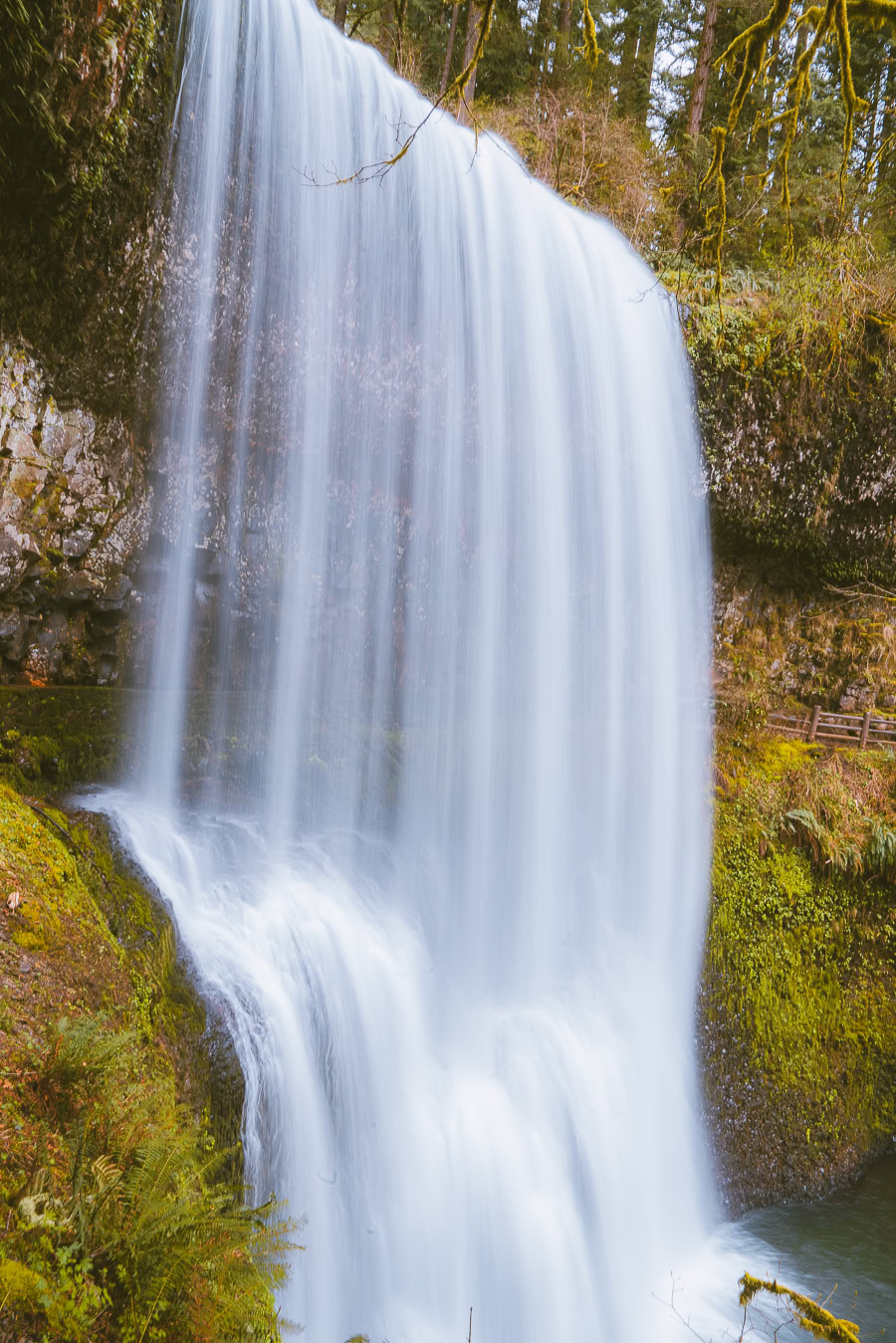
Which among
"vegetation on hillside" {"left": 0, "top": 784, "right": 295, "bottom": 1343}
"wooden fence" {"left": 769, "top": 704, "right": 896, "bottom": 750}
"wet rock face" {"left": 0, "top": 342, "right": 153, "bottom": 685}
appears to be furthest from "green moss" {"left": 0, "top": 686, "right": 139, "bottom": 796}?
"wooden fence" {"left": 769, "top": 704, "right": 896, "bottom": 750}

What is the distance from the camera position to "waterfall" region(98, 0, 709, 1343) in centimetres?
508

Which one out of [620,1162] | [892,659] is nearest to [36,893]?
[620,1162]

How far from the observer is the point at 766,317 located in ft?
31.2

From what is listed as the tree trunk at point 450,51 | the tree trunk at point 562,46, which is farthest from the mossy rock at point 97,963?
the tree trunk at point 562,46

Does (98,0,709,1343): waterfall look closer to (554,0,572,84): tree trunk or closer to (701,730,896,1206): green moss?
(701,730,896,1206): green moss

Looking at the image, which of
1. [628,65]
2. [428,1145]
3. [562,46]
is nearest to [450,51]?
[562,46]

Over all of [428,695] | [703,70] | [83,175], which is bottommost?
[428,695]

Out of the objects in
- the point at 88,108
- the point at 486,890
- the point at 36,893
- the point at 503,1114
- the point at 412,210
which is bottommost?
the point at 503,1114

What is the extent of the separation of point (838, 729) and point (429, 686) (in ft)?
18.7

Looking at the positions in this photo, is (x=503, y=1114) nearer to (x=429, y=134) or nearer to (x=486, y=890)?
(x=486, y=890)

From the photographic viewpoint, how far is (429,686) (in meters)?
8.12

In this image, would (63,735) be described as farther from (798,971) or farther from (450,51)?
(450,51)

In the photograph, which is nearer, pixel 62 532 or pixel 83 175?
pixel 83 175

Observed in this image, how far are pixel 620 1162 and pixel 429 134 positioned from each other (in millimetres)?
9539
